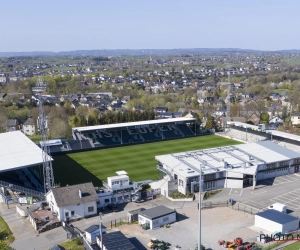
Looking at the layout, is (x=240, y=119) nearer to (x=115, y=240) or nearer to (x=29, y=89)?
(x=115, y=240)

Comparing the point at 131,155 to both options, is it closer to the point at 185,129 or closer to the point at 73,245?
the point at 185,129

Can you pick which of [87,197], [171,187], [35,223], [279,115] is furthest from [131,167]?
[279,115]

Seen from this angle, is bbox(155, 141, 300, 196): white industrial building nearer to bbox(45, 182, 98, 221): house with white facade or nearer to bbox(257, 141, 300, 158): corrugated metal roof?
bbox(257, 141, 300, 158): corrugated metal roof

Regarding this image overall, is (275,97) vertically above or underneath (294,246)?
above

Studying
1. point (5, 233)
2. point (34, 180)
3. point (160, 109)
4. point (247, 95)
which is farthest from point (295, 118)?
point (5, 233)

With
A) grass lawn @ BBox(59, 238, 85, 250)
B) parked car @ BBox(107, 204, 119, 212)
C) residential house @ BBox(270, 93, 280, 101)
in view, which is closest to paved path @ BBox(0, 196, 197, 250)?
parked car @ BBox(107, 204, 119, 212)

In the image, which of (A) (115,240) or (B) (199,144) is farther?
(B) (199,144)

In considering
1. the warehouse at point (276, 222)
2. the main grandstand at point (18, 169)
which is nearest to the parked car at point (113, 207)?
the main grandstand at point (18, 169)
